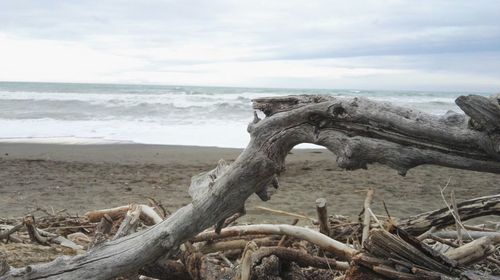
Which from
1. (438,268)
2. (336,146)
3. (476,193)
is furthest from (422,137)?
(476,193)

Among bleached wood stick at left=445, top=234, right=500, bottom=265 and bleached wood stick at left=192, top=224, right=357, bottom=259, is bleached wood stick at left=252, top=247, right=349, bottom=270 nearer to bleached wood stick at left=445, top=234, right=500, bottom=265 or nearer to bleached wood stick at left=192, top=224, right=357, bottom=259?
bleached wood stick at left=192, top=224, right=357, bottom=259

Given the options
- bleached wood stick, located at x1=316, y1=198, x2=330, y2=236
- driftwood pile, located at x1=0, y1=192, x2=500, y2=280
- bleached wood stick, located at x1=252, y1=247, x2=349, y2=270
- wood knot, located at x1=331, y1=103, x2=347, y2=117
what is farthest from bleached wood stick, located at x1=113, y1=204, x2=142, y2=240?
wood knot, located at x1=331, y1=103, x2=347, y2=117

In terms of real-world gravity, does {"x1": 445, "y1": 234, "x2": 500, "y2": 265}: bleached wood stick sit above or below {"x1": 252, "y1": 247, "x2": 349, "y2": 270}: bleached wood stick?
above

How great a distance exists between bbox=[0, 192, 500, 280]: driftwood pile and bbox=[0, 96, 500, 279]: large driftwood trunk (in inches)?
6.3

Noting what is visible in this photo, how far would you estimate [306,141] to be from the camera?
2406mm

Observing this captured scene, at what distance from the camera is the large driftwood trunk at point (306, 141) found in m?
2.06

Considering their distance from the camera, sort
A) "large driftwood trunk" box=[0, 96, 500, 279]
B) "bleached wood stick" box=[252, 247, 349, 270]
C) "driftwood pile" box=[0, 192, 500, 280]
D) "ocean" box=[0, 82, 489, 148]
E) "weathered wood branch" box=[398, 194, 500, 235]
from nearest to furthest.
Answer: "large driftwood trunk" box=[0, 96, 500, 279]
"driftwood pile" box=[0, 192, 500, 280]
"bleached wood stick" box=[252, 247, 349, 270]
"weathered wood branch" box=[398, 194, 500, 235]
"ocean" box=[0, 82, 489, 148]

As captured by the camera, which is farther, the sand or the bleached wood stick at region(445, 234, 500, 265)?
the sand

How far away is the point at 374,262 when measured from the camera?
7.13ft

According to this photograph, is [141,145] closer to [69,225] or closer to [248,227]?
[69,225]

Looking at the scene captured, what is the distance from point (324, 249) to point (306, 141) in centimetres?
77

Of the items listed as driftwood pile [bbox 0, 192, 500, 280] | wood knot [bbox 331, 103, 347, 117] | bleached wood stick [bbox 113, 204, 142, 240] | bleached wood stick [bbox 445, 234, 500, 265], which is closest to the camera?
driftwood pile [bbox 0, 192, 500, 280]

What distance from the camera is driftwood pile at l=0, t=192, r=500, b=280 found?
7.09 ft

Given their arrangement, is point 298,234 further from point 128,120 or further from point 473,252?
point 128,120
